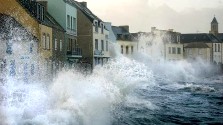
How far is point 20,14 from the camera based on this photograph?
33938 millimetres

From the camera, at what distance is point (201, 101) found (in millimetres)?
33031

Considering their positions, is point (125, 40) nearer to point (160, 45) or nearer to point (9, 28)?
point (160, 45)

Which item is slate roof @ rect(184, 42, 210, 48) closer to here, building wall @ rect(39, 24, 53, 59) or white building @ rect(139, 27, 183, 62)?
white building @ rect(139, 27, 183, 62)

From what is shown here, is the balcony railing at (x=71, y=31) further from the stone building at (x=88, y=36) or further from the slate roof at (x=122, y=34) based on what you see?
the slate roof at (x=122, y=34)

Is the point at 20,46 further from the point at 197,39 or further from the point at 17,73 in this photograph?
the point at 197,39

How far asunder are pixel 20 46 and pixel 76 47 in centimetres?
1587

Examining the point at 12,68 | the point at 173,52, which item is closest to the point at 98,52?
the point at 12,68

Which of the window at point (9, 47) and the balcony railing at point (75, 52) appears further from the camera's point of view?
the balcony railing at point (75, 52)

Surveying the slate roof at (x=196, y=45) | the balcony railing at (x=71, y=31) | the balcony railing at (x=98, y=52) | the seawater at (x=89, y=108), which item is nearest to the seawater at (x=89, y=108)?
the seawater at (x=89, y=108)

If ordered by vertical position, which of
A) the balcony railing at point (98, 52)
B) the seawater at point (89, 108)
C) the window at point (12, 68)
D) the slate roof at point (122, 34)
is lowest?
the seawater at point (89, 108)

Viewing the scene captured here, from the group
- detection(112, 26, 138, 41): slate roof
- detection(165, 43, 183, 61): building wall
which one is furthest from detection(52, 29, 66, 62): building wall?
detection(165, 43, 183, 61): building wall

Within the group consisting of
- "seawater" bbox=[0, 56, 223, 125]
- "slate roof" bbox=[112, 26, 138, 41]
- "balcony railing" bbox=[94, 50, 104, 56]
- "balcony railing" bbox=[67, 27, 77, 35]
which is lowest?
"seawater" bbox=[0, 56, 223, 125]

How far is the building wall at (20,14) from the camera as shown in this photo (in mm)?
32594

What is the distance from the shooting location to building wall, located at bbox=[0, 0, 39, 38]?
32594mm
